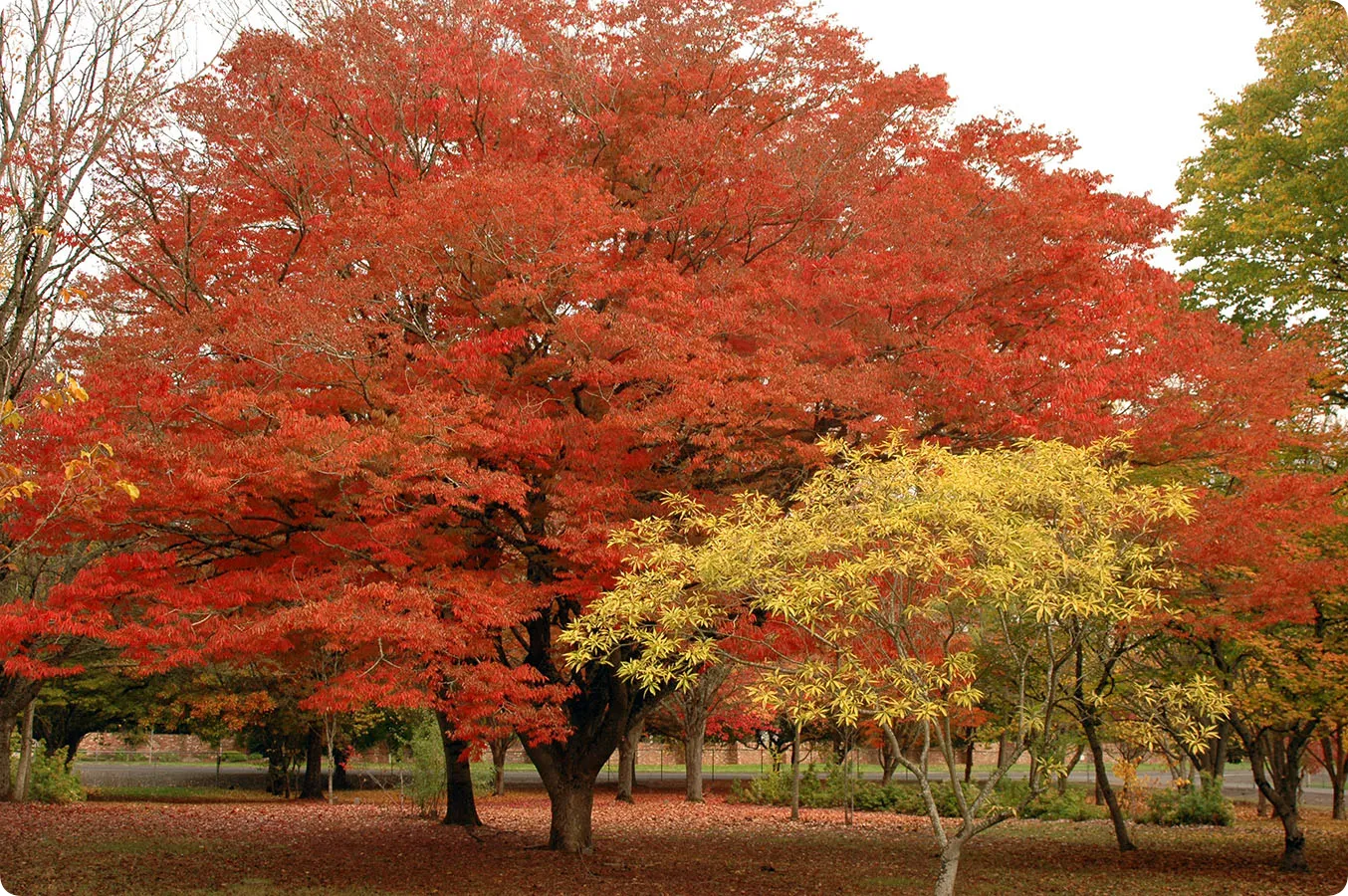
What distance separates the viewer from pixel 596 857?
50.3ft

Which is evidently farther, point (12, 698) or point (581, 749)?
point (12, 698)

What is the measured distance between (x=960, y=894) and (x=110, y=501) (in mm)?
10767

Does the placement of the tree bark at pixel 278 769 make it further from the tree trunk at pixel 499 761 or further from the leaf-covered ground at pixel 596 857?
the leaf-covered ground at pixel 596 857

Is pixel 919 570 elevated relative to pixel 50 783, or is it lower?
elevated

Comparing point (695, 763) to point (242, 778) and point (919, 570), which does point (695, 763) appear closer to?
point (242, 778)

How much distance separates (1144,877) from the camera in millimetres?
14805

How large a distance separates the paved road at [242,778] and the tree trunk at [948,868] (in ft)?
80.9

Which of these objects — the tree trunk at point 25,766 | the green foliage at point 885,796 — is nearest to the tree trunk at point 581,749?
the green foliage at point 885,796

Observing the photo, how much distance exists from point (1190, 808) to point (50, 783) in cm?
2618

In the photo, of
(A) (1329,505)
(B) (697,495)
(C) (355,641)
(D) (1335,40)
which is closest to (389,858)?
(C) (355,641)

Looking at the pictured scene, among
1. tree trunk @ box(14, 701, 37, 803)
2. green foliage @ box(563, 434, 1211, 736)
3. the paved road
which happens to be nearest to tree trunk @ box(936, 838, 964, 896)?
green foliage @ box(563, 434, 1211, 736)

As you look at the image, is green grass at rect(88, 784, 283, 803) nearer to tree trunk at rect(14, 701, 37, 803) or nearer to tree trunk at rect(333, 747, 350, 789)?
tree trunk at rect(333, 747, 350, 789)

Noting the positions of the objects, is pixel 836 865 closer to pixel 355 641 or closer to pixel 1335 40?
pixel 355 641

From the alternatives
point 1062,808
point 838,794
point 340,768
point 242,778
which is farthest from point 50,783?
point 1062,808
